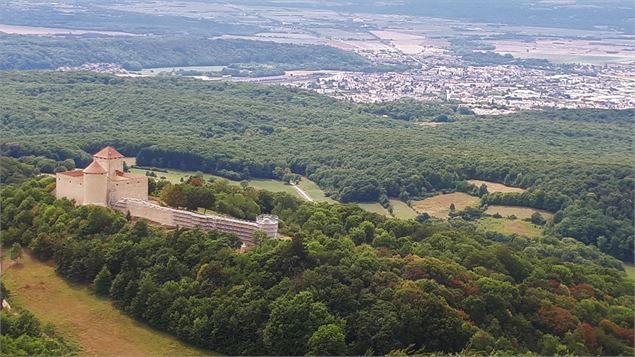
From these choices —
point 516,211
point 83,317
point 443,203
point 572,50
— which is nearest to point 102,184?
point 83,317

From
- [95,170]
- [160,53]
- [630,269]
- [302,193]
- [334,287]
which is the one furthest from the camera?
[160,53]

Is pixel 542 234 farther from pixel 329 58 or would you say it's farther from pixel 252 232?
pixel 329 58

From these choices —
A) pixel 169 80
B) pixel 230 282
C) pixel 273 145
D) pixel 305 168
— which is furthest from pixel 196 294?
pixel 169 80

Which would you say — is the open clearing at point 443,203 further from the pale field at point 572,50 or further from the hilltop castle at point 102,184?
the pale field at point 572,50

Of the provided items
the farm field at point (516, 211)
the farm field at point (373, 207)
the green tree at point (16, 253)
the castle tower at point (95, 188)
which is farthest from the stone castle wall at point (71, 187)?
the farm field at point (516, 211)

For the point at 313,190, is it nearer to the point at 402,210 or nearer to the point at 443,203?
the point at 402,210
